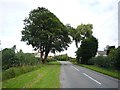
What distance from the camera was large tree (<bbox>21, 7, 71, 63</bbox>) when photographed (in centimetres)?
6333

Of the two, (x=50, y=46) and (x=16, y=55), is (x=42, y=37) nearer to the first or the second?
(x=50, y=46)

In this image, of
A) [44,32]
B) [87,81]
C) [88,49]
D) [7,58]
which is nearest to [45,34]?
[44,32]

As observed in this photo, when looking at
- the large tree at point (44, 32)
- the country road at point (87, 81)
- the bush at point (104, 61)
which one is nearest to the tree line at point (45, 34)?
the large tree at point (44, 32)

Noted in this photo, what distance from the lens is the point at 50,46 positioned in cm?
6612

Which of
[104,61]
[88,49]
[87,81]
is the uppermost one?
[88,49]

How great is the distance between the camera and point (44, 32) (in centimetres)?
→ 6244

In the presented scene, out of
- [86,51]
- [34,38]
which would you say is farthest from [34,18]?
[86,51]

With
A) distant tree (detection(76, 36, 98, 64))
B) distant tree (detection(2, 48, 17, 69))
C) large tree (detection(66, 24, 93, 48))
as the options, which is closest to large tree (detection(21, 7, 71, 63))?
distant tree (detection(76, 36, 98, 64))

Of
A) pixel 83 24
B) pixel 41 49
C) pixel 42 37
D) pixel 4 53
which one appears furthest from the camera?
pixel 83 24

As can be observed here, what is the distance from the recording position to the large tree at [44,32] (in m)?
63.3

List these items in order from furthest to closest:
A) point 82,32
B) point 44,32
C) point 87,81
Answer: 1. point 82,32
2. point 44,32
3. point 87,81

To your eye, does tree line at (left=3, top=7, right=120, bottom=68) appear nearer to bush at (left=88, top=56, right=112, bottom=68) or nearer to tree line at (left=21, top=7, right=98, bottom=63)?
tree line at (left=21, top=7, right=98, bottom=63)

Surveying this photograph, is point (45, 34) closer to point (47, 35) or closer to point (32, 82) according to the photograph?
point (47, 35)

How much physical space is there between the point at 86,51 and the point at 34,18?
56.9ft
